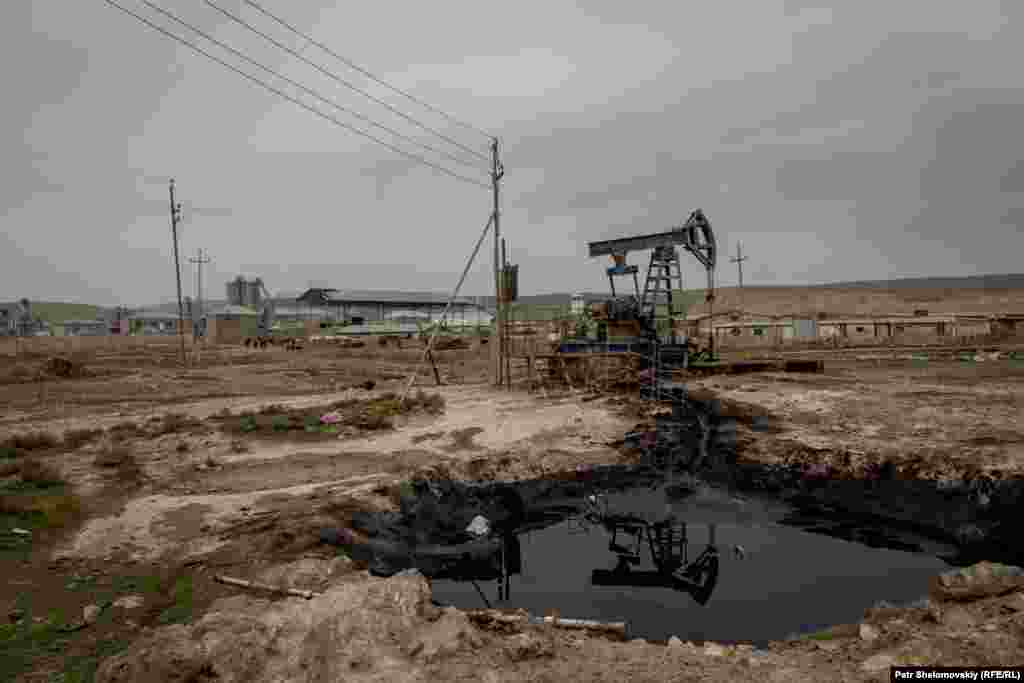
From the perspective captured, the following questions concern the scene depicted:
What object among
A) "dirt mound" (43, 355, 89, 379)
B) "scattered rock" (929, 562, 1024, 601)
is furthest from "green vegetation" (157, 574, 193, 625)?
"dirt mound" (43, 355, 89, 379)

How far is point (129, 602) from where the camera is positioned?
4582 millimetres

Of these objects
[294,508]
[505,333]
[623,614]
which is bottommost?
[623,614]

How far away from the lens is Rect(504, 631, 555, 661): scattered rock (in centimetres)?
368

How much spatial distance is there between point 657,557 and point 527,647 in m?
3.00

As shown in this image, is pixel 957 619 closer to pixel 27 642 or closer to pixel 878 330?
pixel 27 642

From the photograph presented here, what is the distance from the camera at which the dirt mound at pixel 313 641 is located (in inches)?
138

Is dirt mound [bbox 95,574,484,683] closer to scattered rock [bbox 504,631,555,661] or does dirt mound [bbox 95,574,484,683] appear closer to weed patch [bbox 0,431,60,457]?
scattered rock [bbox 504,631,555,661]

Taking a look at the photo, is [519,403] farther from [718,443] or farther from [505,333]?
[718,443]

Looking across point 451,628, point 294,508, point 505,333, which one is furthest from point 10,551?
point 505,333

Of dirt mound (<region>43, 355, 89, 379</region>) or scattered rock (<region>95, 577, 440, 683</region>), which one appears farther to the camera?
dirt mound (<region>43, 355, 89, 379</region>)

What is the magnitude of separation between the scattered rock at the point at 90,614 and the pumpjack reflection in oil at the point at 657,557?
4430mm

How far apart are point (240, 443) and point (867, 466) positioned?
11051 millimetres

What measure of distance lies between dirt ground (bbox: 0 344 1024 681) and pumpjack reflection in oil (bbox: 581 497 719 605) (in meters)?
1.74

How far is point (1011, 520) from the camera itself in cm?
651
